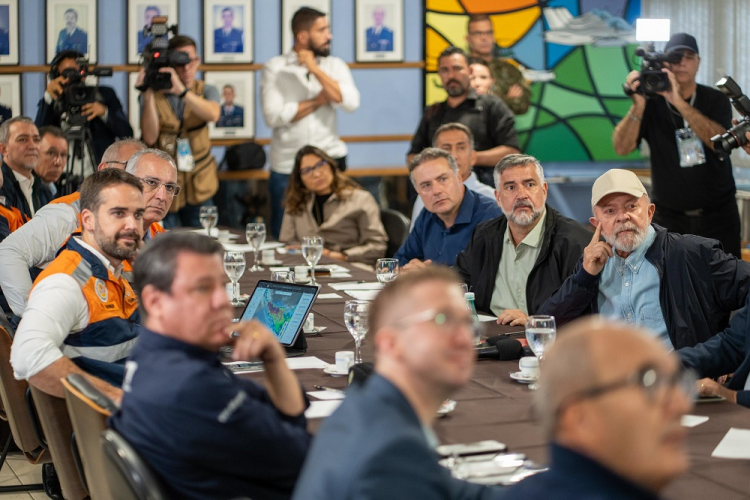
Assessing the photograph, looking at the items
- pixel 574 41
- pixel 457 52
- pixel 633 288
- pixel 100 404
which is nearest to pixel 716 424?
pixel 633 288

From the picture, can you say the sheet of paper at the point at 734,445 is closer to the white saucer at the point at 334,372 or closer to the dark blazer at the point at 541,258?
the white saucer at the point at 334,372

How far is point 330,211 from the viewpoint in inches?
246

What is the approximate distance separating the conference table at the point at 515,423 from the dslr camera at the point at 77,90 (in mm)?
3926

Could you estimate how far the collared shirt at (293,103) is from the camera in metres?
7.60

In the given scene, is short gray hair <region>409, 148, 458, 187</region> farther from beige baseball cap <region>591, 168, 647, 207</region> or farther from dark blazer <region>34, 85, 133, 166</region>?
dark blazer <region>34, 85, 133, 166</region>

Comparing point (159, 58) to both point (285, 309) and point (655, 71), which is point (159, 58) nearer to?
point (655, 71)

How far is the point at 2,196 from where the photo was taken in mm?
4820

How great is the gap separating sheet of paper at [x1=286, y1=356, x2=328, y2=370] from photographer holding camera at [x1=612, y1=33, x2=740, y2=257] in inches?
125

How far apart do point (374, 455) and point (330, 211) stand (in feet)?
16.3

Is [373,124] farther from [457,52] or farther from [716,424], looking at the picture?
Result: [716,424]

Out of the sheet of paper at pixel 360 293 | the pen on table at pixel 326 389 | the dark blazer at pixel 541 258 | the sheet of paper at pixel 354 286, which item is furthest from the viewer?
the sheet of paper at pixel 354 286

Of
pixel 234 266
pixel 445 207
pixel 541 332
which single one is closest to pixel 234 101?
pixel 445 207

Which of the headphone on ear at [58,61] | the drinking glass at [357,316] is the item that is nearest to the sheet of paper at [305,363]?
the drinking glass at [357,316]

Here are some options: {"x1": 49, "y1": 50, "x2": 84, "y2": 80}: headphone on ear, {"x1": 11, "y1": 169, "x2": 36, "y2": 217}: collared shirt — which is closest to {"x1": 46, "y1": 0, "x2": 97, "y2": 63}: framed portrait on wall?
{"x1": 49, "y1": 50, "x2": 84, "y2": 80}: headphone on ear
